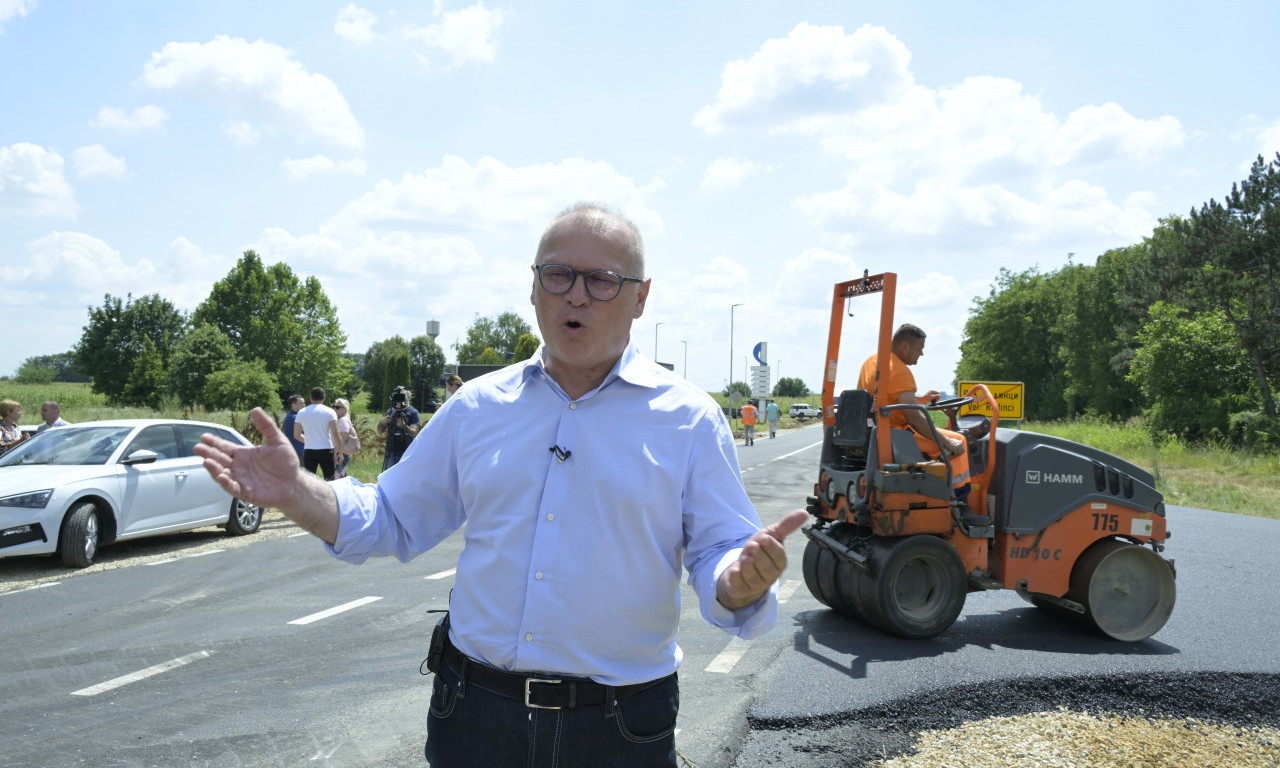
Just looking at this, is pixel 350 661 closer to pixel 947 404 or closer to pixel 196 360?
pixel 947 404

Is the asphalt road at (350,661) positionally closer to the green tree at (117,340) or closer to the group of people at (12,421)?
the group of people at (12,421)

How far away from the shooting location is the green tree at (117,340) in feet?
241

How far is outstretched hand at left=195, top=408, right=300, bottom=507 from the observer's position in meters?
2.09

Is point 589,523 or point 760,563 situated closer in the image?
point 760,563

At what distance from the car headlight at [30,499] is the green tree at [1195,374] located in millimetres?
36525

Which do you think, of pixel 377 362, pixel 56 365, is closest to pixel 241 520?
pixel 377 362

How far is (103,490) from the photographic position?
9359 mm

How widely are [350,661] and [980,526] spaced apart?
14.7 feet

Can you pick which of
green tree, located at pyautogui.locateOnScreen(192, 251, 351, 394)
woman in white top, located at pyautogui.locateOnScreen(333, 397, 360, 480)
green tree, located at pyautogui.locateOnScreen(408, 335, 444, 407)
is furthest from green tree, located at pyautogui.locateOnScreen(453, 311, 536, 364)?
woman in white top, located at pyautogui.locateOnScreen(333, 397, 360, 480)

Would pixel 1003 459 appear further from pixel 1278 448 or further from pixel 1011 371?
pixel 1011 371

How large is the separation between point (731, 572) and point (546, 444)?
55 centimetres

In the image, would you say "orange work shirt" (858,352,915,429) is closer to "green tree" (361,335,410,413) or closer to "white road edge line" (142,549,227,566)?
"white road edge line" (142,549,227,566)

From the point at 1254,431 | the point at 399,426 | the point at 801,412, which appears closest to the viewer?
the point at 399,426

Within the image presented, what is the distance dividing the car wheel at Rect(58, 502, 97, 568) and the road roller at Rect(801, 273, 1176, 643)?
23.6ft
